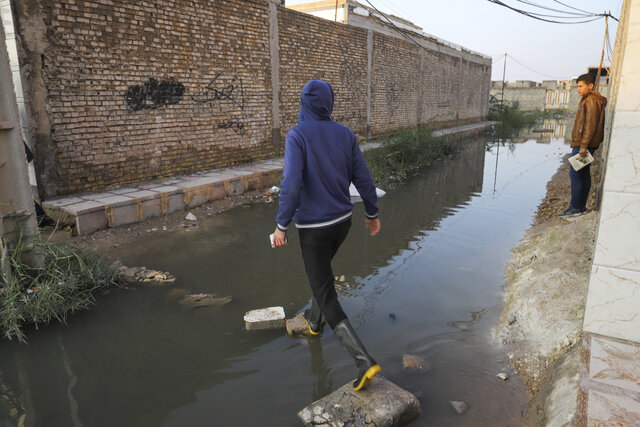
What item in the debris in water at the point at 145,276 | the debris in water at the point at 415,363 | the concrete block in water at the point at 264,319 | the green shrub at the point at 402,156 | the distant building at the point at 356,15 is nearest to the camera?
the debris in water at the point at 415,363

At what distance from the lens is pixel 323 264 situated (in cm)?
259

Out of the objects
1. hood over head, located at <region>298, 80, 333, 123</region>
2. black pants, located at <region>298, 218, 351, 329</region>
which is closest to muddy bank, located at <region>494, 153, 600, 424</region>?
black pants, located at <region>298, 218, 351, 329</region>

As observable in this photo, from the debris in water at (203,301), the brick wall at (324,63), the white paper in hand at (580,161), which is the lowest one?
the debris in water at (203,301)

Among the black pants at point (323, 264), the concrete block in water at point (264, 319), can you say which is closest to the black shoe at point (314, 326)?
the concrete block in water at point (264, 319)

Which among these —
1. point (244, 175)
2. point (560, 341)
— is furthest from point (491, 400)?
point (244, 175)

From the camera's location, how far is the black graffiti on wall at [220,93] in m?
7.88

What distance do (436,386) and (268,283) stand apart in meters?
1.99

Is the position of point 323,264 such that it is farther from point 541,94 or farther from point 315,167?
point 541,94

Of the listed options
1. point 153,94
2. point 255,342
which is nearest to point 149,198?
point 153,94

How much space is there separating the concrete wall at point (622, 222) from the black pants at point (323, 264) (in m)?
1.49

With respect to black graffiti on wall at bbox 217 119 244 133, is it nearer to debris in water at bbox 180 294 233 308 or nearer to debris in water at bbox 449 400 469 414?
debris in water at bbox 180 294 233 308

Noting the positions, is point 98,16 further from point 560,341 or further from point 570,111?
point 570,111

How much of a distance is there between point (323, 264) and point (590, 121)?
4.18 metres

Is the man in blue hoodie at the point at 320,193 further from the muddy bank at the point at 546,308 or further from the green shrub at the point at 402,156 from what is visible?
the green shrub at the point at 402,156
